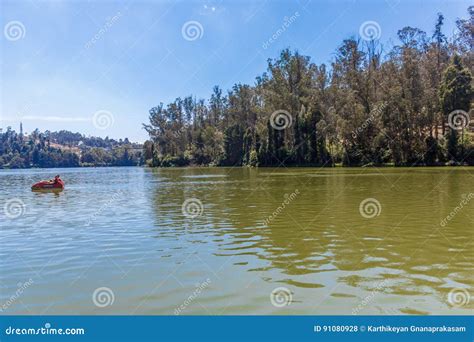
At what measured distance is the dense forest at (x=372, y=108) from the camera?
237 ft

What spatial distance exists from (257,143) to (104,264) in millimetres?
104111

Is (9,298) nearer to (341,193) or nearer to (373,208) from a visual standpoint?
(373,208)

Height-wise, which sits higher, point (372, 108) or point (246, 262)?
point (372, 108)

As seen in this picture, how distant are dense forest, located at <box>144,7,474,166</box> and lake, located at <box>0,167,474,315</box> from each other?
5658 centimetres

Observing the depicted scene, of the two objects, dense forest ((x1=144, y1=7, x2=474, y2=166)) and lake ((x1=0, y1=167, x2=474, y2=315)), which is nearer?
lake ((x1=0, y1=167, x2=474, y2=315))

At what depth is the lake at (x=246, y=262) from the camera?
888cm

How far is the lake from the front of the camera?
8.88 m

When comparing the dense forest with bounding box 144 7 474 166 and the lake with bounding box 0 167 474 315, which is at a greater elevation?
the dense forest with bounding box 144 7 474 166

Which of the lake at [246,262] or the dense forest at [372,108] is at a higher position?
the dense forest at [372,108]

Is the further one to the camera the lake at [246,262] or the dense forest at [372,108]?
the dense forest at [372,108]

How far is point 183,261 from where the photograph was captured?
493 inches

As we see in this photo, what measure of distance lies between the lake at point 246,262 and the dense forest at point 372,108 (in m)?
56.6

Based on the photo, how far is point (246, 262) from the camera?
39.7 feet

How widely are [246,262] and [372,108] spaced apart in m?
79.8
